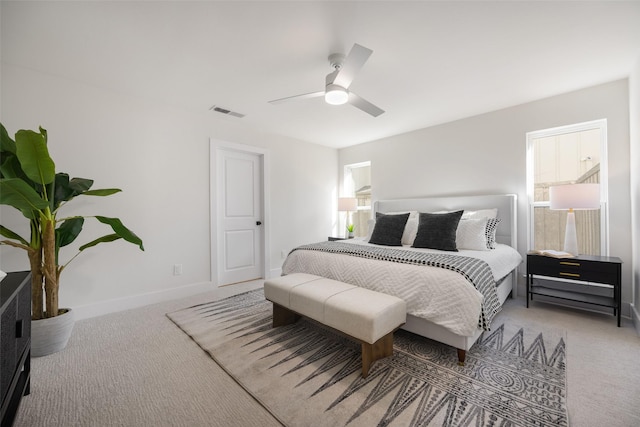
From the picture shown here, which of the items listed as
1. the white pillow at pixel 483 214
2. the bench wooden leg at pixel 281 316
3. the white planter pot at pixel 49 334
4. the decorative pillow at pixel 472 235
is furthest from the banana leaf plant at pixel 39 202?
the white pillow at pixel 483 214

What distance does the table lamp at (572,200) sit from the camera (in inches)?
100

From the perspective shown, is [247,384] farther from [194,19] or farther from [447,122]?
[447,122]

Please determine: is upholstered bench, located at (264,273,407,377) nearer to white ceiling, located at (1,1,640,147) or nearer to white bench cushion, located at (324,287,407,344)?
white bench cushion, located at (324,287,407,344)

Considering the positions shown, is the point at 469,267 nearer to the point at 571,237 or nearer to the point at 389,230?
the point at 389,230

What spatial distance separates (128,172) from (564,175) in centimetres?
502

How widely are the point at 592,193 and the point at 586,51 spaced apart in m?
1.27

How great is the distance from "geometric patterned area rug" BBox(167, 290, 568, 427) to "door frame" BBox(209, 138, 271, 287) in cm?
131

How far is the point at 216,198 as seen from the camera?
3.74m

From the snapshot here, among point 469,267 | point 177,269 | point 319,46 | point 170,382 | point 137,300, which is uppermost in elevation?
point 319,46

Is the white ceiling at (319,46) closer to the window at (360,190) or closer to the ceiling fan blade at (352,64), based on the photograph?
the ceiling fan blade at (352,64)

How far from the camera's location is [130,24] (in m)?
1.86

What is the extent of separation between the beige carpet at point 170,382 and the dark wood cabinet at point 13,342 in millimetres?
210

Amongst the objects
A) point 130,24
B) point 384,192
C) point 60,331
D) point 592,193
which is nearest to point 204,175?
point 130,24

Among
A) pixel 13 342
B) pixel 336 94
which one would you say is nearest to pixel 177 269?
pixel 13 342
